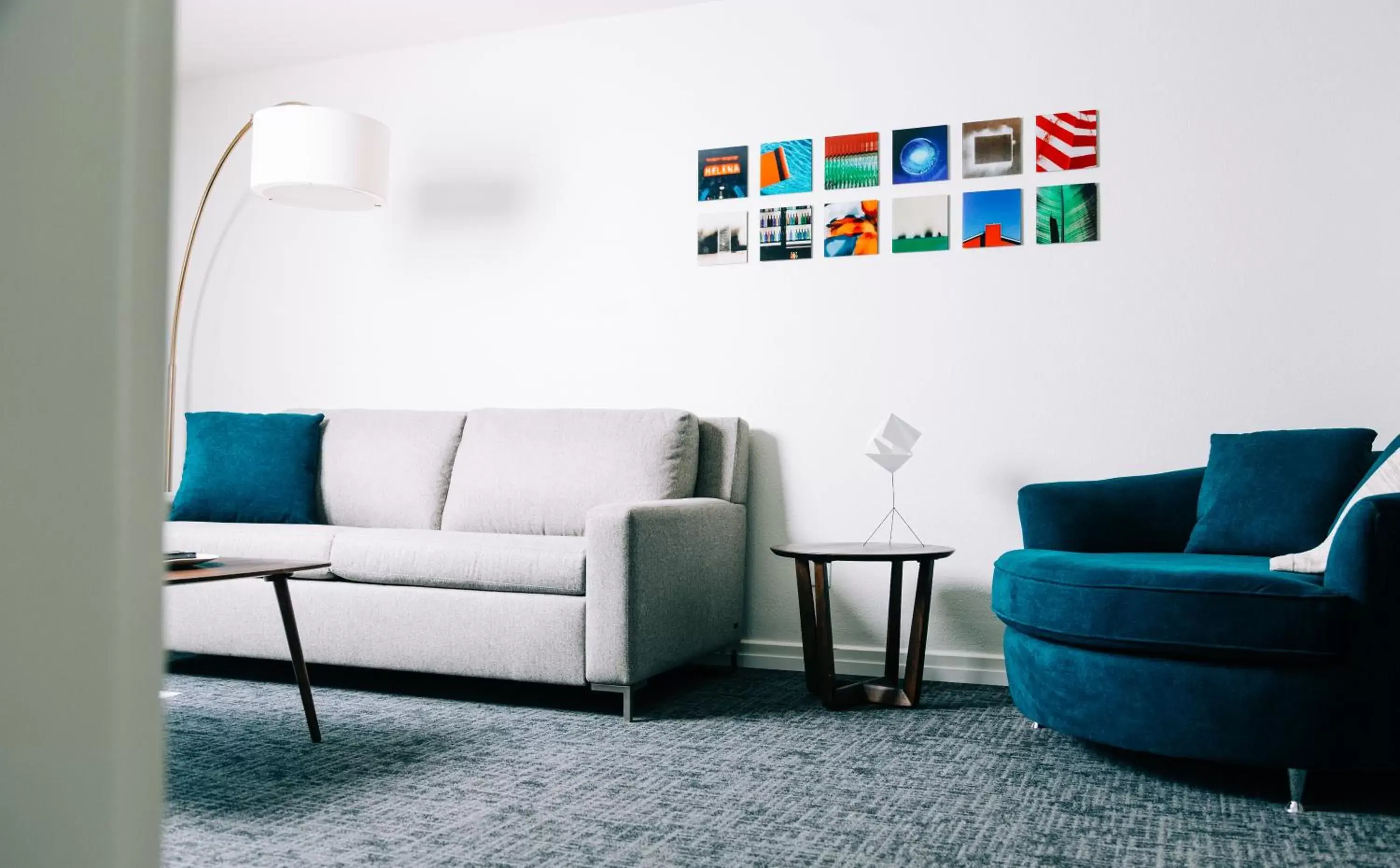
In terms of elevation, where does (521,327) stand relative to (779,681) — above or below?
above

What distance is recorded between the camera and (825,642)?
9.77 ft

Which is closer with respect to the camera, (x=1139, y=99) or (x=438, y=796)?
(x=438, y=796)

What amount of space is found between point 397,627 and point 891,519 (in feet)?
5.29

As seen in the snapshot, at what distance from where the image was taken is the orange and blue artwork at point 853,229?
359cm

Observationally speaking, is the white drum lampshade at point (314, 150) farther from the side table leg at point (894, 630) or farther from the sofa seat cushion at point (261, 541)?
the side table leg at point (894, 630)

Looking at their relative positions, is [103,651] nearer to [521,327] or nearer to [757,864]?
[757,864]

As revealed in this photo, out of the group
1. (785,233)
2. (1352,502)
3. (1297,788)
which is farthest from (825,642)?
(785,233)

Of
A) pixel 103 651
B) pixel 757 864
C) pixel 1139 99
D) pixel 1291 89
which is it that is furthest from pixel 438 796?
pixel 1291 89

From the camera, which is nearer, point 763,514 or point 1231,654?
point 1231,654

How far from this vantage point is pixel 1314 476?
8.90ft

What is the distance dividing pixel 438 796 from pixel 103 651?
6.53ft

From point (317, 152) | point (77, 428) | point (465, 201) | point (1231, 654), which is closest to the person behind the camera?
point (77, 428)

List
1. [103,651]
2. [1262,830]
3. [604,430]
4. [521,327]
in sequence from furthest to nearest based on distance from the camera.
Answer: [521,327], [604,430], [1262,830], [103,651]

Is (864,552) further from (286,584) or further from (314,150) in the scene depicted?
(314,150)
